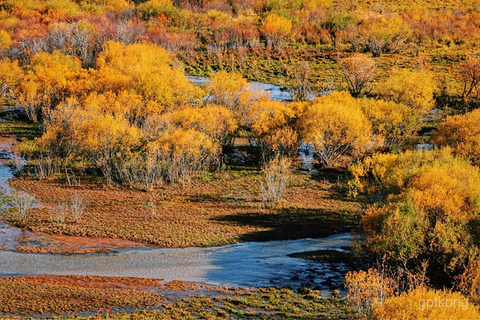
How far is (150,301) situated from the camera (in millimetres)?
37344

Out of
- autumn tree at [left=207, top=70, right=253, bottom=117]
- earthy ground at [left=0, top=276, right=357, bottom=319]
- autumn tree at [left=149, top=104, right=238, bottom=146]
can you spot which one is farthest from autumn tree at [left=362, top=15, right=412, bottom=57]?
earthy ground at [left=0, top=276, right=357, bottom=319]

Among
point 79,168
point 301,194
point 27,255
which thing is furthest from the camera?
point 79,168

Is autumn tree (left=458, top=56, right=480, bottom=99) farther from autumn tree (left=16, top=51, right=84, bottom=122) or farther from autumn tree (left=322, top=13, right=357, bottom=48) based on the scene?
autumn tree (left=16, top=51, right=84, bottom=122)

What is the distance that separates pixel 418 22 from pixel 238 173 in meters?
84.3

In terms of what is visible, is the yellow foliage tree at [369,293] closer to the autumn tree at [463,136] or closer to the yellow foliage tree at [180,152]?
the autumn tree at [463,136]

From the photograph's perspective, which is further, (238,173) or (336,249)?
(238,173)

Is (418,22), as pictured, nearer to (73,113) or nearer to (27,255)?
(73,113)

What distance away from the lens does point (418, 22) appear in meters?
131

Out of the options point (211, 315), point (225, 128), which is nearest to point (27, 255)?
point (211, 315)

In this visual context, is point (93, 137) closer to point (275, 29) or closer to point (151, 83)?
point (151, 83)

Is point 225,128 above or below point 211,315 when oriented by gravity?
above

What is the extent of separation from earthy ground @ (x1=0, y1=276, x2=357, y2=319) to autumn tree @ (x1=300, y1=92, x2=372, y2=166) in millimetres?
30240

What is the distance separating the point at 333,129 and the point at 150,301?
3674 centimetres

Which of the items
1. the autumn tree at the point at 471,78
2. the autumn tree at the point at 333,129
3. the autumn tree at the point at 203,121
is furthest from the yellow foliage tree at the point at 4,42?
the autumn tree at the point at 471,78
